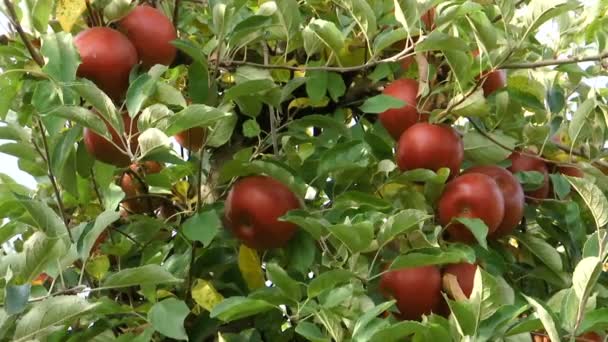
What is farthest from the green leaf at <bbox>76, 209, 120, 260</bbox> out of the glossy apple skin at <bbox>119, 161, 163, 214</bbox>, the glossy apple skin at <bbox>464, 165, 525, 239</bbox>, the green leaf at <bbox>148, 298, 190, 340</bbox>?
the glossy apple skin at <bbox>464, 165, 525, 239</bbox>

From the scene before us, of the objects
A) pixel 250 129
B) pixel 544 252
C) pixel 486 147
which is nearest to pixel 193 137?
pixel 250 129

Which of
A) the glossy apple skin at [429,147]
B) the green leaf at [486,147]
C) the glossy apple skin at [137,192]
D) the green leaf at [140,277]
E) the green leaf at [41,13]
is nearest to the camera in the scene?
the green leaf at [140,277]

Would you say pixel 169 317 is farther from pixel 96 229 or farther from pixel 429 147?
pixel 429 147

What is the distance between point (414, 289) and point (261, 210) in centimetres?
23

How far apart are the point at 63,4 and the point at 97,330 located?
430 mm

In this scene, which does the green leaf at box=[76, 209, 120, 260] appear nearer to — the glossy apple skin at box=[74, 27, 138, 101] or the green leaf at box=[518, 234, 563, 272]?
the glossy apple skin at box=[74, 27, 138, 101]

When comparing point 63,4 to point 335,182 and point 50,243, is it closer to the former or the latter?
point 50,243

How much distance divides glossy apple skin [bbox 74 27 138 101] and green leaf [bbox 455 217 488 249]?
18.9 inches

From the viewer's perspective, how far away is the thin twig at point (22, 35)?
1107mm

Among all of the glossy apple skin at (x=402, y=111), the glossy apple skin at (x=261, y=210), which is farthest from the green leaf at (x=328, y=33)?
the glossy apple skin at (x=261, y=210)

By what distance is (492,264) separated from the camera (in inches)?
49.9

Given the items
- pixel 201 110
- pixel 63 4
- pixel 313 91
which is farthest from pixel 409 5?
pixel 63 4

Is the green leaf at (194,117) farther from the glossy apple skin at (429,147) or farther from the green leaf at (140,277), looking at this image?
the glossy apple skin at (429,147)

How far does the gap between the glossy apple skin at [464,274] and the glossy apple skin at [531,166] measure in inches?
10.3
